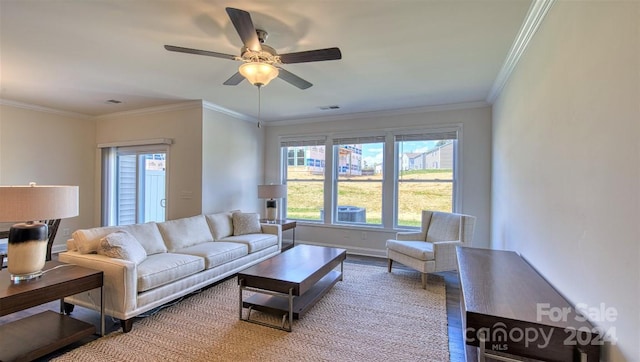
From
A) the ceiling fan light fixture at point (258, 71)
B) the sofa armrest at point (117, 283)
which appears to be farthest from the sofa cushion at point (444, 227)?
the sofa armrest at point (117, 283)

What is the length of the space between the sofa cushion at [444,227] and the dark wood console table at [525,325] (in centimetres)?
220

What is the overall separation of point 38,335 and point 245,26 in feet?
9.09

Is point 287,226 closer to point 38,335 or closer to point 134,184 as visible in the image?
point 134,184

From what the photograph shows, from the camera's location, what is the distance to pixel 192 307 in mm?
3023

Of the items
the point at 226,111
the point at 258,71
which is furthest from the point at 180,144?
the point at 258,71

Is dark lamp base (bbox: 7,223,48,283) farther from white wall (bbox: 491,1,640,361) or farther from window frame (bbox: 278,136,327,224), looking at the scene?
window frame (bbox: 278,136,327,224)

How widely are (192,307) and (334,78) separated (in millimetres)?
3015

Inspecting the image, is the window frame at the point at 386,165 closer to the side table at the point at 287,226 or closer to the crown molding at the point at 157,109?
the side table at the point at 287,226

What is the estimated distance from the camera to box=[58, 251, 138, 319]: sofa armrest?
2486mm

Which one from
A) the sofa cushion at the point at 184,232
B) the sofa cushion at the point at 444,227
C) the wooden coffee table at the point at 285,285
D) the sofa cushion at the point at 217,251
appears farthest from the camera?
the sofa cushion at the point at 444,227

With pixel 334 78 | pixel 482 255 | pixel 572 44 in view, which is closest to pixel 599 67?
pixel 572 44

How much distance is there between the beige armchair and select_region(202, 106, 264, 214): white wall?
293 cm

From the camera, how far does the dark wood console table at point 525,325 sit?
132cm

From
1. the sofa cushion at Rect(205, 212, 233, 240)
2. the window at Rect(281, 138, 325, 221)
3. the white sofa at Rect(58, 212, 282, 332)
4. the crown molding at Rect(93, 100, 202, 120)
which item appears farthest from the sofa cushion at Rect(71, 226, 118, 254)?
the window at Rect(281, 138, 325, 221)
